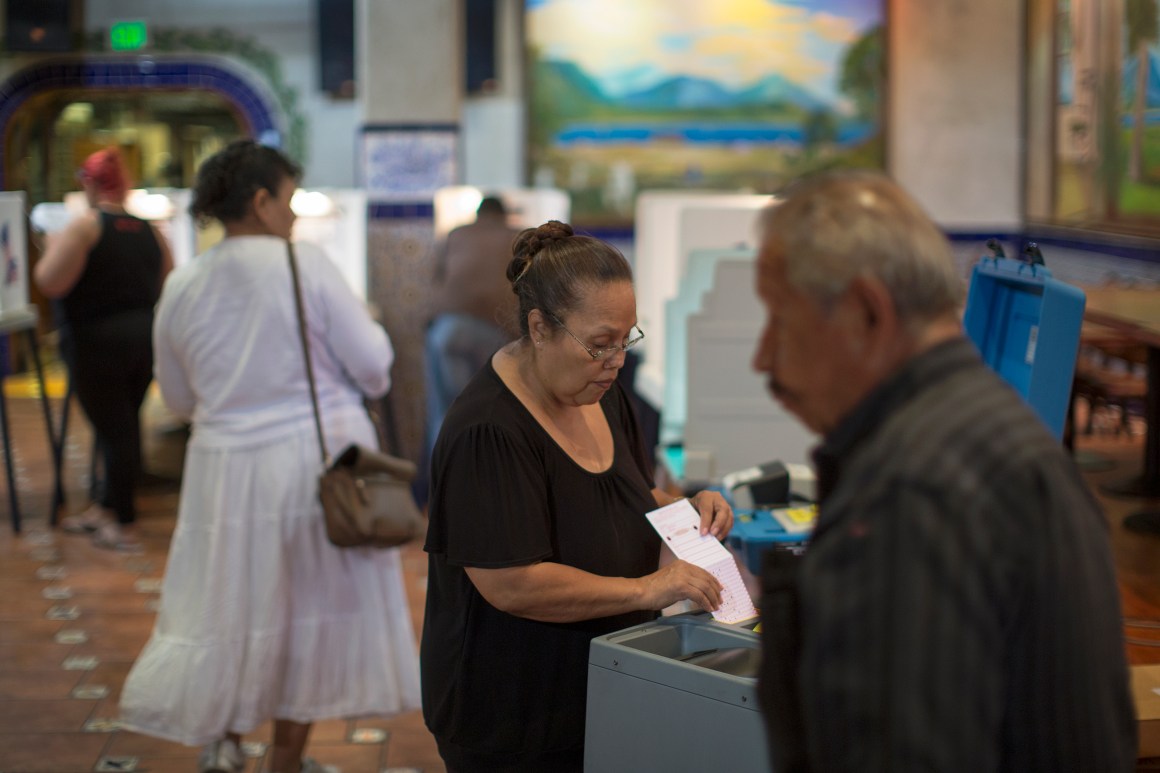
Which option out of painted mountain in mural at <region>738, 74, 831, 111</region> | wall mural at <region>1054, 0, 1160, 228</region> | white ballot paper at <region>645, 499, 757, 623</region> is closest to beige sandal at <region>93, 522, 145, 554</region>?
white ballot paper at <region>645, 499, 757, 623</region>

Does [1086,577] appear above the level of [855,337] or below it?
below

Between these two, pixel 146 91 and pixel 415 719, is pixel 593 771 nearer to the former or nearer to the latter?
pixel 415 719

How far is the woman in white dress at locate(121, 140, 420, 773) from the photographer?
3.38 m

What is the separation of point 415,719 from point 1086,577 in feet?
11.6

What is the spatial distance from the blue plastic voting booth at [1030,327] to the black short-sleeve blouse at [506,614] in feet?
2.30

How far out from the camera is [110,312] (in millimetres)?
6449

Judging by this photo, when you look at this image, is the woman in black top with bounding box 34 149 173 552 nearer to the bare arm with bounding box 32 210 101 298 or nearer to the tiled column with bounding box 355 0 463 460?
the bare arm with bounding box 32 210 101 298

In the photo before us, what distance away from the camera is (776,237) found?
1.19m

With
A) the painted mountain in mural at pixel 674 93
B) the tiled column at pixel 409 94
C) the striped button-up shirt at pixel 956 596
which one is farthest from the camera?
the painted mountain in mural at pixel 674 93

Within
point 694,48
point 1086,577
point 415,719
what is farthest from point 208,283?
point 694,48

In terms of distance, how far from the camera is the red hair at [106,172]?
6203 millimetres

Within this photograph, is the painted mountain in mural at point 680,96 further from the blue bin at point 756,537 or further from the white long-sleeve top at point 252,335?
the blue bin at point 756,537

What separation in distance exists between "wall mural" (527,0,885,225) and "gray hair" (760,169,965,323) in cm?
929

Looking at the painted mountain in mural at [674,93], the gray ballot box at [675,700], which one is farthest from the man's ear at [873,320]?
the painted mountain in mural at [674,93]
